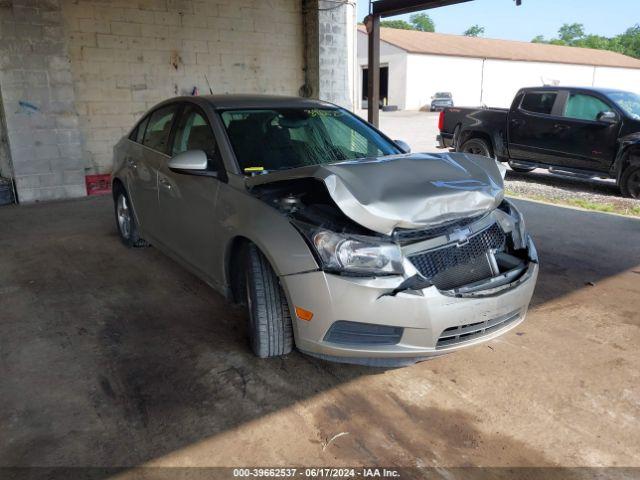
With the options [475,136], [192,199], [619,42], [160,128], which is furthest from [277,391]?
[619,42]

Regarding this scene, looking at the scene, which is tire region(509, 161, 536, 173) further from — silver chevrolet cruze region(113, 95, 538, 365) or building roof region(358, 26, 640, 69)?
building roof region(358, 26, 640, 69)

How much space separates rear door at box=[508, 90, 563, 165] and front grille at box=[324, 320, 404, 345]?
8.18m

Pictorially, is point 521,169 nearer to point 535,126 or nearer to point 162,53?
point 535,126

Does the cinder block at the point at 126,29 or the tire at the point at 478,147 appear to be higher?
the cinder block at the point at 126,29

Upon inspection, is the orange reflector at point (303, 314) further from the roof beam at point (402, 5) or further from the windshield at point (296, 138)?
the roof beam at point (402, 5)

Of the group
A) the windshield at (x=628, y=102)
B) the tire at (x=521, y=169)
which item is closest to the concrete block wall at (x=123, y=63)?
the tire at (x=521, y=169)

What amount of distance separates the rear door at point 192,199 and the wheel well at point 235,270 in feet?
0.53

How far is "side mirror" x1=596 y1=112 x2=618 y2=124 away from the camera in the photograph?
885 cm

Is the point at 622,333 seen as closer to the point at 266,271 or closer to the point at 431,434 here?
the point at 431,434

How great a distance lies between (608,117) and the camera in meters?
8.90

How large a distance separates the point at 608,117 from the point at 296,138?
23.3 feet

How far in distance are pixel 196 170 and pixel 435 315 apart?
1.91 metres

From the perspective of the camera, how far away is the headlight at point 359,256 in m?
2.73

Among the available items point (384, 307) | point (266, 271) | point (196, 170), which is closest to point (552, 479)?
point (384, 307)
